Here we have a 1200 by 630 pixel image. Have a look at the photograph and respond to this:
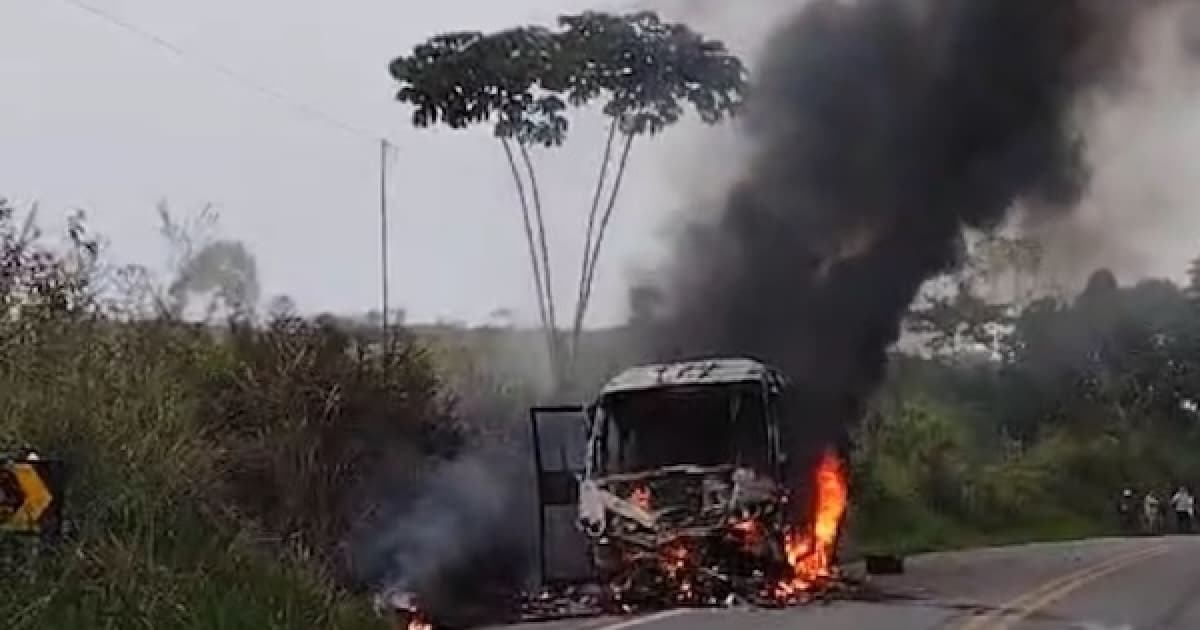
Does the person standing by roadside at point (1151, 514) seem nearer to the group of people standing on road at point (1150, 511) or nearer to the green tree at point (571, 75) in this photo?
the group of people standing on road at point (1150, 511)

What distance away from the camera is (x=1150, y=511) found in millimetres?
50625

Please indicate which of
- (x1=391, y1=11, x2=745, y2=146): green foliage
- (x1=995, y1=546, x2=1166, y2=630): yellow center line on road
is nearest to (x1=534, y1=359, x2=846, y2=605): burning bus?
(x1=995, y1=546, x2=1166, y2=630): yellow center line on road

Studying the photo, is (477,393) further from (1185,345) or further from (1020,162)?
(1185,345)

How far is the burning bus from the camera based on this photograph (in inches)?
820

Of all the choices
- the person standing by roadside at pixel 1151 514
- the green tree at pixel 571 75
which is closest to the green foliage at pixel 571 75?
the green tree at pixel 571 75

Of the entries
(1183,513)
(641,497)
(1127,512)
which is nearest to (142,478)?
(641,497)

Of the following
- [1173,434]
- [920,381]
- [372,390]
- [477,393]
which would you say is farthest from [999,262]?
[372,390]

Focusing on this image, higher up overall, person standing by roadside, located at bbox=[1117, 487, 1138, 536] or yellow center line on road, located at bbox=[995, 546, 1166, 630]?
person standing by roadside, located at bbox=[1117, 487, 1138, 536]

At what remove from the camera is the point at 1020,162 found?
26.2 metres

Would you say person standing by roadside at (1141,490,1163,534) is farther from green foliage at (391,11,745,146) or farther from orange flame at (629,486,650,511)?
orange flame at (629,486,650,511)

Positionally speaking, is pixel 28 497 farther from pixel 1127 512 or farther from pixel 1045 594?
pixel 1127 512

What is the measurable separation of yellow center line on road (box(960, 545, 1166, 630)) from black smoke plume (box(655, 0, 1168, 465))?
382 cm

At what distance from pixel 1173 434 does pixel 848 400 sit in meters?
31.0

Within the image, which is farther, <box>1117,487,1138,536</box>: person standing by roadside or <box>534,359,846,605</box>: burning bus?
<box>1117,487,1138,536</box>: person standing by roadside
